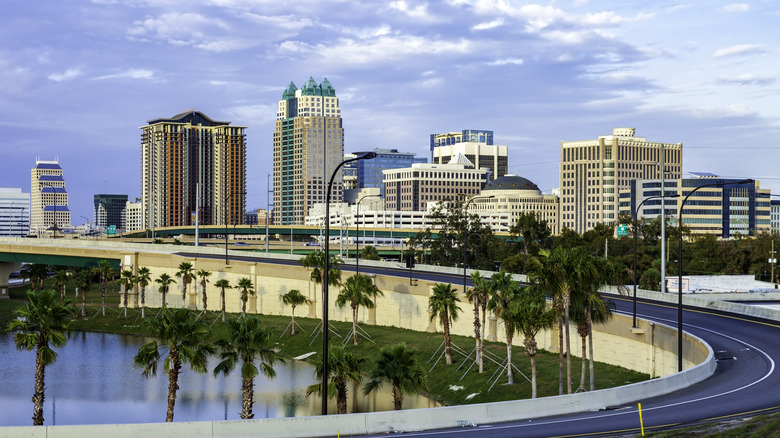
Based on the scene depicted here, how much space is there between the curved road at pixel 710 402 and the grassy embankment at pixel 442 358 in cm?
804

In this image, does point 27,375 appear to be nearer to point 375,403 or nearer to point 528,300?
point 375,403

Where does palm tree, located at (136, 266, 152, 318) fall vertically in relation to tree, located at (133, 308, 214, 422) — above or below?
below

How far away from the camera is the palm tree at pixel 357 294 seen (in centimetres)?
9311

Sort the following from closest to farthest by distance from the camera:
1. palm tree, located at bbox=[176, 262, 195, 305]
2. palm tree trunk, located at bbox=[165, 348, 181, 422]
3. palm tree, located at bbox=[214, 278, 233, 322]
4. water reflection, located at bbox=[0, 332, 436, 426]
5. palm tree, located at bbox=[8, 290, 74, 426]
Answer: palm tree trunk, located at bbox=[165, 348, 181, 422] < palm tree, located at bbox=[8, 290, 74, 426] < water reflection, located at bbox=[0, 332, 436, 426] < palm tree, located at bbox=[214, 278, 233, 322] < palm tree, located at bbox=[176, 262, 195, 305]

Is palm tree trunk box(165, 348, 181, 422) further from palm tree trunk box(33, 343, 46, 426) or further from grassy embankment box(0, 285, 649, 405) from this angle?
grassy embankment box(0, 285, 649, 405)

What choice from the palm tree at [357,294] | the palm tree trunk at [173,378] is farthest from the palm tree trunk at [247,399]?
the palm tree at [357,294]

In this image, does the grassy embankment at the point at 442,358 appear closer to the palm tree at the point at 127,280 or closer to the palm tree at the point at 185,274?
the palm tree at the point at 127,280

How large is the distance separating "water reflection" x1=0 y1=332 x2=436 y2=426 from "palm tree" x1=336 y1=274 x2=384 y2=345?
24.1 feet

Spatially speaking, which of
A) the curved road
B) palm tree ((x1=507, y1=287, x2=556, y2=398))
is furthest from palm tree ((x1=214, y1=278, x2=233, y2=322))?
the curved road

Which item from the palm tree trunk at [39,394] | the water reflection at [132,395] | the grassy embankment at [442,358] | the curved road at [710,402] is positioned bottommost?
the water reflection at [132,395]

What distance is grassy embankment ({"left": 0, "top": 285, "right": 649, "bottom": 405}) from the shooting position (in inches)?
2554

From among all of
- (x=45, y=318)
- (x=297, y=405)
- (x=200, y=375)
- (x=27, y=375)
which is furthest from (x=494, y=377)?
(x=27, y=375)

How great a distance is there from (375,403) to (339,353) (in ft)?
60.6

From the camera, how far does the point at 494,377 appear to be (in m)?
70.2
